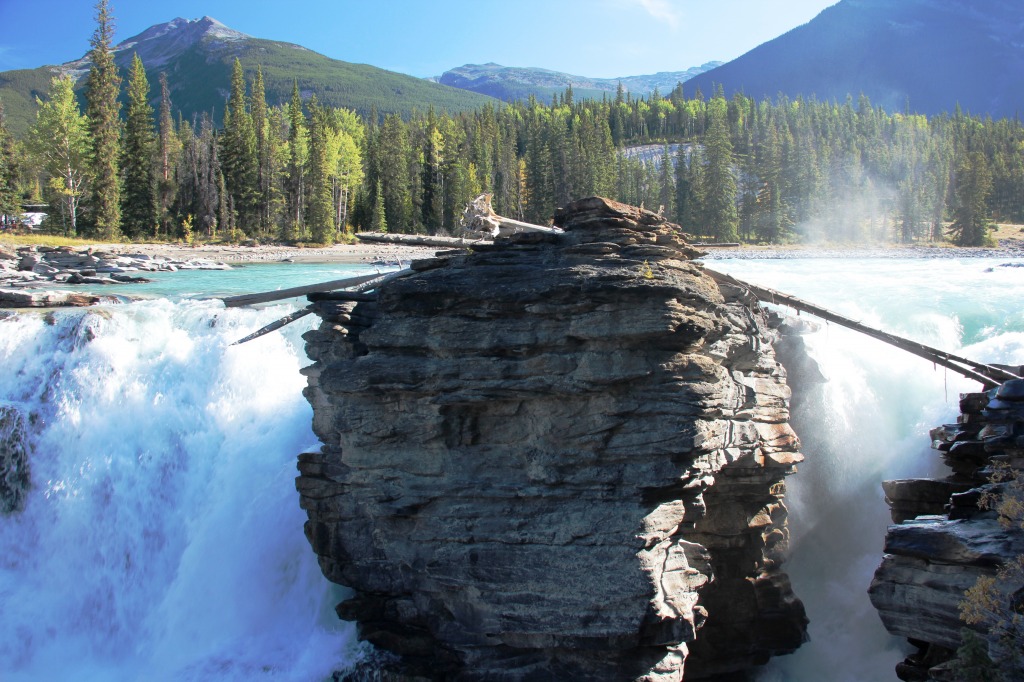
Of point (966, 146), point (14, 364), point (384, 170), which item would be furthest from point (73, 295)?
point (966, 146)

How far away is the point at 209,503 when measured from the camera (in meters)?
15.8

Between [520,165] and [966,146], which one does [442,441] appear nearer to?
[520,165]

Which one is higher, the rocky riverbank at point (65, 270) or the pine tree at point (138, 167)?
the pine tree at point (138, 167)

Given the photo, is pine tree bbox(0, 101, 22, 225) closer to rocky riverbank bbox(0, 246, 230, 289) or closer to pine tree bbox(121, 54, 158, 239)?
pine tree bbox(121, 54, 158, 239)

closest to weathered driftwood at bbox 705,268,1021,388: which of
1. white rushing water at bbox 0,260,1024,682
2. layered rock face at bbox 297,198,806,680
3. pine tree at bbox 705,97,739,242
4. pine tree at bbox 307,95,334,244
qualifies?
layered rock face at bbox 297,198,806,680

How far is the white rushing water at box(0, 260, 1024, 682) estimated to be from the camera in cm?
1369

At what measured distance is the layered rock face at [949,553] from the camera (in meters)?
9.83

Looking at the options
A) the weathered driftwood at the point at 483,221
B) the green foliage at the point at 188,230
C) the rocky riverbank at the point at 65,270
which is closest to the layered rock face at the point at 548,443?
the weathered driftwood at the point at 483,221

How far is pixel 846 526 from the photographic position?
15.6m

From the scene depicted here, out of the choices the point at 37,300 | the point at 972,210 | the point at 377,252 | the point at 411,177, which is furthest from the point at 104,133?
the point at 972,210

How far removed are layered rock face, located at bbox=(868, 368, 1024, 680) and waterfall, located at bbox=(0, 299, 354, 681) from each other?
27.3 ft

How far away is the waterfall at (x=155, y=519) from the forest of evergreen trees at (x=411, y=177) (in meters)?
44.7

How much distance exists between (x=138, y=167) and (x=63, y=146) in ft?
21.8

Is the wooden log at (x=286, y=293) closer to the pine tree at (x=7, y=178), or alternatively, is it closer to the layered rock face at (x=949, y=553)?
the layered rock face at (x=949, y=553)
